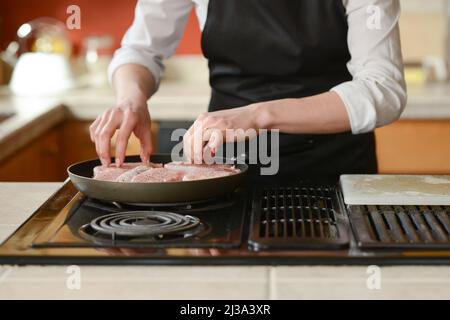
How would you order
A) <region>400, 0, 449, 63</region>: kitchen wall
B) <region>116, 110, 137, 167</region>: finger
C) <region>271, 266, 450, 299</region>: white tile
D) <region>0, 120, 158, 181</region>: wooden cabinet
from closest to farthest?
<region>271, 266, 450, 299</region>: white tile → <region>116, 110, 137, 167</region>: finger → <region>0, 120, 158, 181</region>: wooden cabinet → <region>400, 0, 449, 63</region>: kitchen wall

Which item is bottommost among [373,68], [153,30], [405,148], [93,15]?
[405,148]

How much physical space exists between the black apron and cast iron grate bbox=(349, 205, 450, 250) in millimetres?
504

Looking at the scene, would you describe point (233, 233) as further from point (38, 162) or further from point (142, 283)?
point (38, 162)

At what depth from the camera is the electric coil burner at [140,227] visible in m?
1.02

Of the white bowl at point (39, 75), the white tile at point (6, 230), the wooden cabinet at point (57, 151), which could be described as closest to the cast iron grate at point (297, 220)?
the white tile at point (6, 230)

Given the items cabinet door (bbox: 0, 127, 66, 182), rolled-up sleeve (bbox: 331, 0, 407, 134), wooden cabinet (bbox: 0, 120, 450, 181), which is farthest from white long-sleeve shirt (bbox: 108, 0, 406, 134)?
wooden cabinet (bbox: 0, 120, 450, 181)

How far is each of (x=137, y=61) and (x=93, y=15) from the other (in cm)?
154

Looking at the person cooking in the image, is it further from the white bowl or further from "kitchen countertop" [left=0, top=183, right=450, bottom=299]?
the white bowl

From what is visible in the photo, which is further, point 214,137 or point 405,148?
point 405,148

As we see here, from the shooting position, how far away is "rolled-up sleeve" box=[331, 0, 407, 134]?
4.62ft

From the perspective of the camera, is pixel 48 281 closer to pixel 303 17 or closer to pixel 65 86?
pixel 303 17

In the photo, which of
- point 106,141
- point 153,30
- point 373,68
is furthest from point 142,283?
point 153,30

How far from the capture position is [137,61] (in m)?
1.80

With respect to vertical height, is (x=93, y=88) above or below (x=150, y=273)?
above
